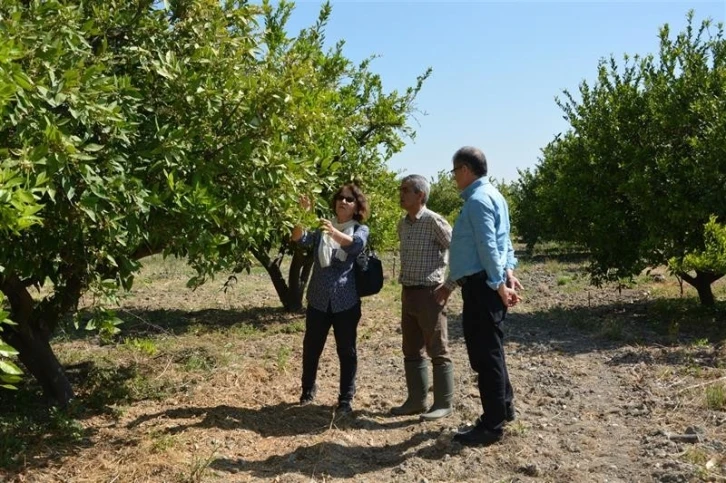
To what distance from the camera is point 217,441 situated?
482cm

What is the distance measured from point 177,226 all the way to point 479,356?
6.88ft

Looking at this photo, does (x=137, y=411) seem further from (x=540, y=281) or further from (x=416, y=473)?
(x=540, y=281)

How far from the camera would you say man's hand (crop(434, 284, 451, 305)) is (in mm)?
4867

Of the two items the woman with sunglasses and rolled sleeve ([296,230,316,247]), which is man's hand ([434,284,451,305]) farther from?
rolled sleeve ([296,230,316,247])

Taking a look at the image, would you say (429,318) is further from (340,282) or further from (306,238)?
(306,238)

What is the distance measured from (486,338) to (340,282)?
50.3 inches

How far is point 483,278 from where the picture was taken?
175 inches

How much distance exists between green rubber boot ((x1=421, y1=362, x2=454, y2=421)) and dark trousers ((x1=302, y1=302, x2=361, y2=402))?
634 mm

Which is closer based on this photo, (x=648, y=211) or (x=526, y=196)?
(x=648, y=211)

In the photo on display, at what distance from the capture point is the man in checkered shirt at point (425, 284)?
505 cm

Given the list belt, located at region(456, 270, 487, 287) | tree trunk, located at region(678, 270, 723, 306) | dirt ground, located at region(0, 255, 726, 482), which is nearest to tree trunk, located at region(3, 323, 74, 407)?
dirt ground, located at region(0, 255, 726, 482)

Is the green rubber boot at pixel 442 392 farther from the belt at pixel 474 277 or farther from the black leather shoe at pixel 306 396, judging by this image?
the black leather shoe at pixel 306 396

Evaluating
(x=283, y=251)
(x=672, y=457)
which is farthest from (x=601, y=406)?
(x=283, y=251)

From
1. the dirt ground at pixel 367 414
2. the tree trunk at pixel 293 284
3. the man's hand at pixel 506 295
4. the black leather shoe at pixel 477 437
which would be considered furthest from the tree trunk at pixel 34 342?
the tree trunk at pixel 293 284
